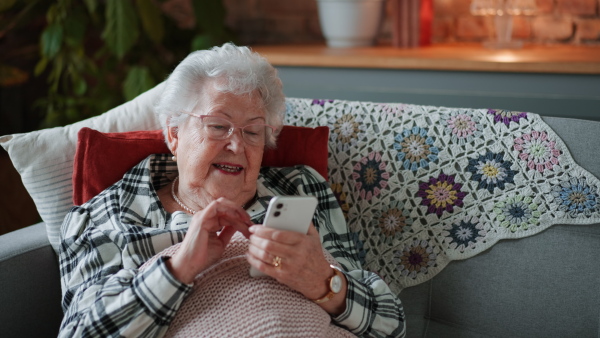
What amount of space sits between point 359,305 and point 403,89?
54.2 inches

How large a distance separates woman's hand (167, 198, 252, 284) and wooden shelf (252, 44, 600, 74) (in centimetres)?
143

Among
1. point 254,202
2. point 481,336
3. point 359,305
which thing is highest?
point 254,202

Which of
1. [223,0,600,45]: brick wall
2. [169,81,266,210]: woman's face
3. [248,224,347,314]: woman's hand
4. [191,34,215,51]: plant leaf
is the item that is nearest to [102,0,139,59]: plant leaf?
[191,34,215,51]: plant leaf

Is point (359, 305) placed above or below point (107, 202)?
below

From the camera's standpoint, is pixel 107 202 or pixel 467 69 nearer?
pixel 107 202

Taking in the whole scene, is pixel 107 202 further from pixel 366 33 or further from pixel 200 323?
pixel 366 33

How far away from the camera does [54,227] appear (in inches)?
65.8

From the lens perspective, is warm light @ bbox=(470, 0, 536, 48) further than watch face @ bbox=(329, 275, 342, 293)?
Yes

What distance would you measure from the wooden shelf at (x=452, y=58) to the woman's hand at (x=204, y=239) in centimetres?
143

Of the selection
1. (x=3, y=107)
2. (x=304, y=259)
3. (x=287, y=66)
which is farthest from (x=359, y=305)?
(x=3, y=107)

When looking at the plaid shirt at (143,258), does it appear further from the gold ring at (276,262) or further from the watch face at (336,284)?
the gold ring at (276,262)

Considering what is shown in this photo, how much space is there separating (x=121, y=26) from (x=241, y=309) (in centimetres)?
171

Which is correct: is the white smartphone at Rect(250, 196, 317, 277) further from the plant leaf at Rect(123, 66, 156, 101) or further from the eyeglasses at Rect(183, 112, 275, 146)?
the plant leaf at Rect(123, 66, 156, 101)

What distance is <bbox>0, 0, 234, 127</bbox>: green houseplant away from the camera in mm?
2715
